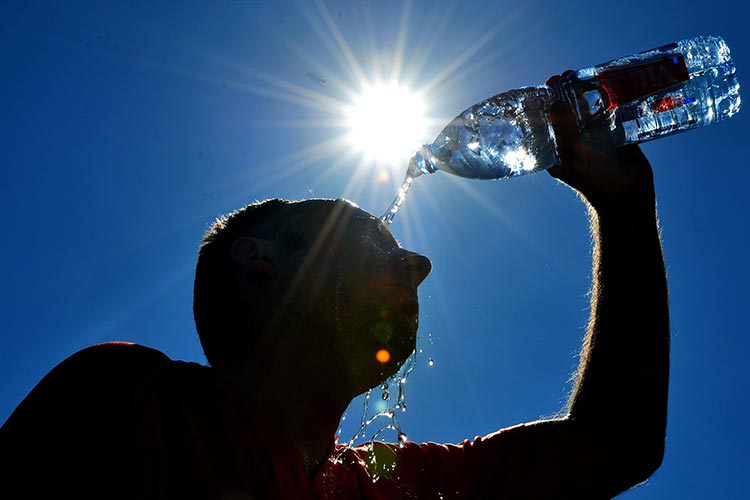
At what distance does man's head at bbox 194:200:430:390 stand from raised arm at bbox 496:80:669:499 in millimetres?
870

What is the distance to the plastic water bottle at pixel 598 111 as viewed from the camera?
113 inches

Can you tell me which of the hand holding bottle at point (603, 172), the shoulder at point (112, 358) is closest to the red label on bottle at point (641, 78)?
the hand holding bottle at point (603, 172)

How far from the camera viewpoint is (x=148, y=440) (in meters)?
1.58

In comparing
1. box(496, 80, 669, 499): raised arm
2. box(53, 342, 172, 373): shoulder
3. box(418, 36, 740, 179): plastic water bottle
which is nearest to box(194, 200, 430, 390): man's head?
box(53, 342, 172, 373): shoulder

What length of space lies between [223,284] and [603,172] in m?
2.04

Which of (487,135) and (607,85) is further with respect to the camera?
(487,135)

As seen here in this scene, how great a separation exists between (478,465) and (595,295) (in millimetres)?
1091

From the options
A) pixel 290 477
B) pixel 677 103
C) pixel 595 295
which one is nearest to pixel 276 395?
pixel 290 477

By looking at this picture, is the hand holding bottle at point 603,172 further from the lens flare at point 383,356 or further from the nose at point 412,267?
the lens flare at point 383,356

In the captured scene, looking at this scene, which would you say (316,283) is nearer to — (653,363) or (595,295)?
(595,295)

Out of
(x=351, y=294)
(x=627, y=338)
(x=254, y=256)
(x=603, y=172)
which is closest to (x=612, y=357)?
(x=627, y=338)

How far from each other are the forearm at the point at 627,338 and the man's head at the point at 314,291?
95 cm

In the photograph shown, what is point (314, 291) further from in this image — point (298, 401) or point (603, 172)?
point (603, 172)

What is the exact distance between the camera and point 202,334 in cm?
280
